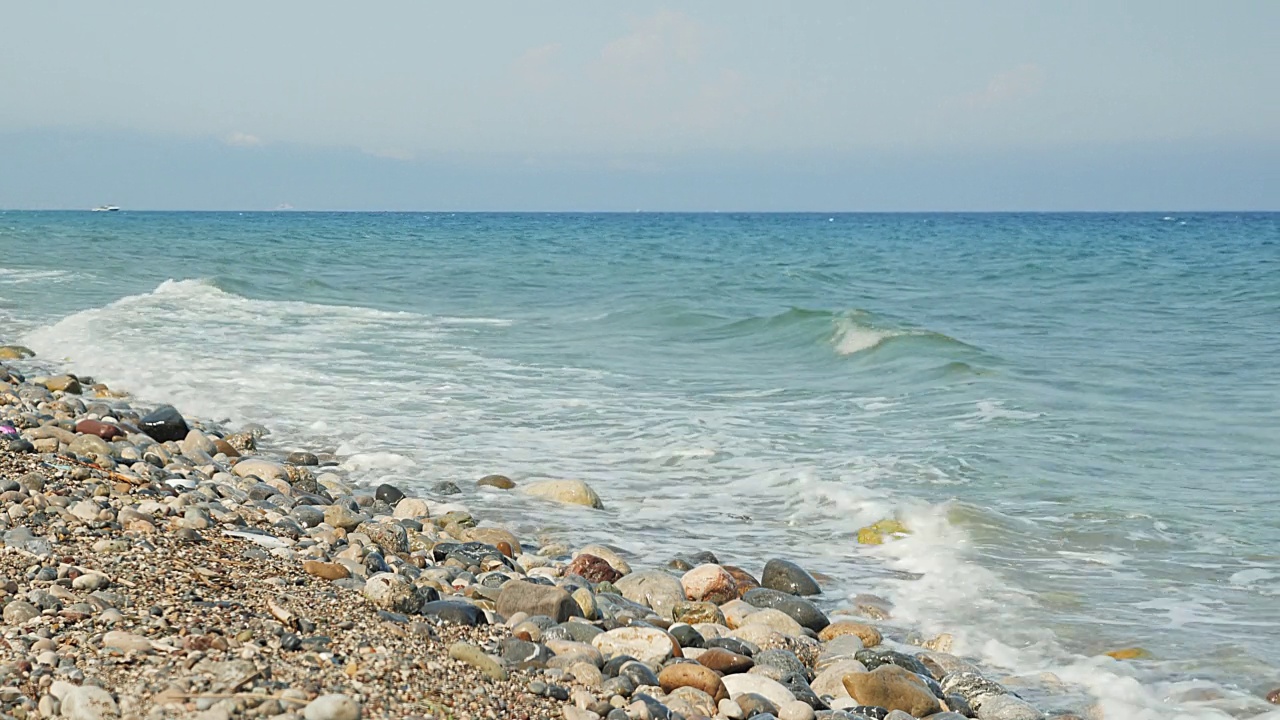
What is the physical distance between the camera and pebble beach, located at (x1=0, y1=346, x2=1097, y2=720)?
3.19 metres

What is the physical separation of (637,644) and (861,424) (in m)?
5.89

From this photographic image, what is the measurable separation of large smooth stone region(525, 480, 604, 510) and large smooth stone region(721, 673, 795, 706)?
9.75ft

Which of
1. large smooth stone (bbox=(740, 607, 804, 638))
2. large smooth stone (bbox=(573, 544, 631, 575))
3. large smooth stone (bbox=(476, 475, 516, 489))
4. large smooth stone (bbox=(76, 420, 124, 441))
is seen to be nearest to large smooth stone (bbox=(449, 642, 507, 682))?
large smooth stone (bbox=(740, 607, 804, 638))

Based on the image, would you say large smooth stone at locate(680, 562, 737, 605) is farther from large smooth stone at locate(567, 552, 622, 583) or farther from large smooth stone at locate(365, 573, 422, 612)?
large smooth stone at locate(365, 573, 422, 612)

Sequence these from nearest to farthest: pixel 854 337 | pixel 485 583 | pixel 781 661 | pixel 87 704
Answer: pixel 87 704 → pixel 781 661 → pixel 485 583 → pixel 854 337

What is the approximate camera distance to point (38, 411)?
7941 mm

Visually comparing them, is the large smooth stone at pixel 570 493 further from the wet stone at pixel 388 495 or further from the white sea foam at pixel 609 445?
the wet stone at pixel 388 495

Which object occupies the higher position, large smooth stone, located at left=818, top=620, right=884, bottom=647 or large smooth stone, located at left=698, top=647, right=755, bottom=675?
large smooth stone, located at left=698, top=647, right=755, bottom=675

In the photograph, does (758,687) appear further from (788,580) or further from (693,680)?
(788,580)

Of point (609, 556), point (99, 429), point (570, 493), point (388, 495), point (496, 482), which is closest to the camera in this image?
point (609, 556)

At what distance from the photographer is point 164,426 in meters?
7.82

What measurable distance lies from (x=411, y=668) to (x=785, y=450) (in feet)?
18.3

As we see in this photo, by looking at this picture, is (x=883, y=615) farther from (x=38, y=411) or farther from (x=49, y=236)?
(x=49, y=236)

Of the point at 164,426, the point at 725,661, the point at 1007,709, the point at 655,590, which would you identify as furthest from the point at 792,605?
the point at 164,426
